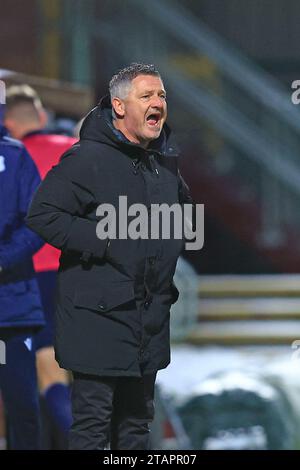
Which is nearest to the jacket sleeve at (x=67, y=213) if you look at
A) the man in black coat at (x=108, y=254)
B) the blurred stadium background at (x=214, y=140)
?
the man in black coat at (x=108, y=254)

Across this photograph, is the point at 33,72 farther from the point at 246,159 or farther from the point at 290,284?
the point at 290,284

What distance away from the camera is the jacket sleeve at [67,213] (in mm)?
4113

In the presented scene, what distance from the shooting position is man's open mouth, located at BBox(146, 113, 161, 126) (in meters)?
4.17

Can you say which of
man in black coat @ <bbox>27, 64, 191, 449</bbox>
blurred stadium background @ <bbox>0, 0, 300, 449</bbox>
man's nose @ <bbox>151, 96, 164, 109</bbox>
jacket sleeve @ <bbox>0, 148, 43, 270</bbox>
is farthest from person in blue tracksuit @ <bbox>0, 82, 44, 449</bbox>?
blurred stadium background @ <bbox>0, 0, 300, 449</bbox>

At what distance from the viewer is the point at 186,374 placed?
796 centimetres

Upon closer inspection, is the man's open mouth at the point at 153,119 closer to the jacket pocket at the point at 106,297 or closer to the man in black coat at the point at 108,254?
the man in black coat at the point at 108,254

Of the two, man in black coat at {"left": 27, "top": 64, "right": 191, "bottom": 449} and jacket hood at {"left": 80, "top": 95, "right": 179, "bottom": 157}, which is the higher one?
jacket hood at {"left": 80, "top": 95, "right": 179, "bottom": 157}

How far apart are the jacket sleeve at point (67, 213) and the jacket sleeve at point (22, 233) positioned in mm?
629

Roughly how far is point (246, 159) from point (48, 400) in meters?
6.04

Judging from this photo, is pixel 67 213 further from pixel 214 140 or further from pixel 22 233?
pixel 214 140

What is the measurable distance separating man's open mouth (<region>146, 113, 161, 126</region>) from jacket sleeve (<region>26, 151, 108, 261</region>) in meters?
0.22

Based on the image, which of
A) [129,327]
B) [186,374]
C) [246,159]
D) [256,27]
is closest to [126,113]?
[129,327]

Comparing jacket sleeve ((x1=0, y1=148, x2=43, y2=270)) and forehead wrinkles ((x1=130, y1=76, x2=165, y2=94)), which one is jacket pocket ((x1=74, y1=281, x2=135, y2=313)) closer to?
forehead wrinkles ((x1=130, y1=76, x2=165, y2=94))

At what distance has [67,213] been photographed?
415 cm
